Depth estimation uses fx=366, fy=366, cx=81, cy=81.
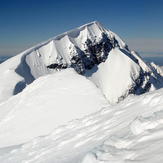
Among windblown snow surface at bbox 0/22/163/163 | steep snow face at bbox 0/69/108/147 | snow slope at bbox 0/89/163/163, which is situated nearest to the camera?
snow slope at bbox 0/89/163/163

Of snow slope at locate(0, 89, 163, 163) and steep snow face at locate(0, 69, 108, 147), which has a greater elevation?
snow slope at locate(0, 89, 163, 163)

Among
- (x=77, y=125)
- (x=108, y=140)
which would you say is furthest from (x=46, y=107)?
(x=108, y=140)

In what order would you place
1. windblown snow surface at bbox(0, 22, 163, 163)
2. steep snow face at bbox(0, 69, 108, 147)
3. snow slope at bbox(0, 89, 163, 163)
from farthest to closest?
steep snow face at bbox(0, 69, 108, 147) < windblown snow surface at bbox(0, 22, 163, 163) < snow slope at bbox(0, 89, 163, 163)

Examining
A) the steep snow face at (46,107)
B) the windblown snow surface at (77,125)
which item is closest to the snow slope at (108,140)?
the windblown snow surface at (77,125)

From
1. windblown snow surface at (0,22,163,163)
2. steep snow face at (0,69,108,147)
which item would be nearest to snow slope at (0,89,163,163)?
windblown snow surface at (0,22,163,163)

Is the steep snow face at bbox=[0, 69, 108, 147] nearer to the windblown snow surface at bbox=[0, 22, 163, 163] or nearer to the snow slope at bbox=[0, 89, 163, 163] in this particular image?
the windblown snow surface at bbox=[0, 22, 163, 163]

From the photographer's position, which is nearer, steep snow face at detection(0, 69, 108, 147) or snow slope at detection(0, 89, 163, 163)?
snow slope at detection(0, 89, 163, 163)

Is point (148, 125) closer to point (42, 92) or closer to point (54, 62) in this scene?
point (42, 92)

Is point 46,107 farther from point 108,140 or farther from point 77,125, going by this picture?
point 108,140

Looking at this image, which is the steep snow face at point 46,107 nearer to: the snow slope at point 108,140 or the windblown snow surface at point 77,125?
the windblown snow surface at point 77,125
